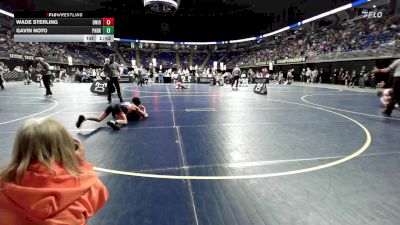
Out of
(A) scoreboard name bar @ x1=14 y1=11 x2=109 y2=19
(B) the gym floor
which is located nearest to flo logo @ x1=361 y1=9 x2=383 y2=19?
(B) the gym floor

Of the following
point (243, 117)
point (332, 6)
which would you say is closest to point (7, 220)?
point (243, 117)

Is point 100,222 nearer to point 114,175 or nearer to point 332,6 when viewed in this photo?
point 114,175

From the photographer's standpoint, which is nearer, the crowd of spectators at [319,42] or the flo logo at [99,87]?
the flo logo at [99,87]

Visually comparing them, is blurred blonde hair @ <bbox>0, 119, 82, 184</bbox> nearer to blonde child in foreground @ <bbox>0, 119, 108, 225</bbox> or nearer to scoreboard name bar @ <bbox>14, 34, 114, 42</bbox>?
blonde child in foreground @ <bbox>0, 119, 108, 225</bbox>

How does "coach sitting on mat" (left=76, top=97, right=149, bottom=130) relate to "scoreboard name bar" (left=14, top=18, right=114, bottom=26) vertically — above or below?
below

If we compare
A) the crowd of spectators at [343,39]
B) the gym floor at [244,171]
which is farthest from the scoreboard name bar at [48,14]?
the crowd of spectators at [343,39]

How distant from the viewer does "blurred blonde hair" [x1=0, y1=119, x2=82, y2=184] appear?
1377 millimetres

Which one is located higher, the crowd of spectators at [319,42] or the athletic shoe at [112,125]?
the crowd of spectators at [319,42]

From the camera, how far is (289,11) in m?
47.3

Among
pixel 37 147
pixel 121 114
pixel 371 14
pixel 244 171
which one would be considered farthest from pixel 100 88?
pixel 371 14

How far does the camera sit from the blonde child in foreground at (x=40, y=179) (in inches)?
54.4

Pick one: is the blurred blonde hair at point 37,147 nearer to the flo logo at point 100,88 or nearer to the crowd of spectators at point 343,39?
the flo logo at point 100,88

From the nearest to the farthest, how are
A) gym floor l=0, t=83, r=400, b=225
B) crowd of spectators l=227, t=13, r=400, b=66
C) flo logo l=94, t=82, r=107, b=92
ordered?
gym floor l=0, t=83, r=400, b=225, flo logo l=94, t=82, r=107, b=92, crowd of spectators l=227, t=13, r=400, b=66

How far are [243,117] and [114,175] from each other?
483cm
